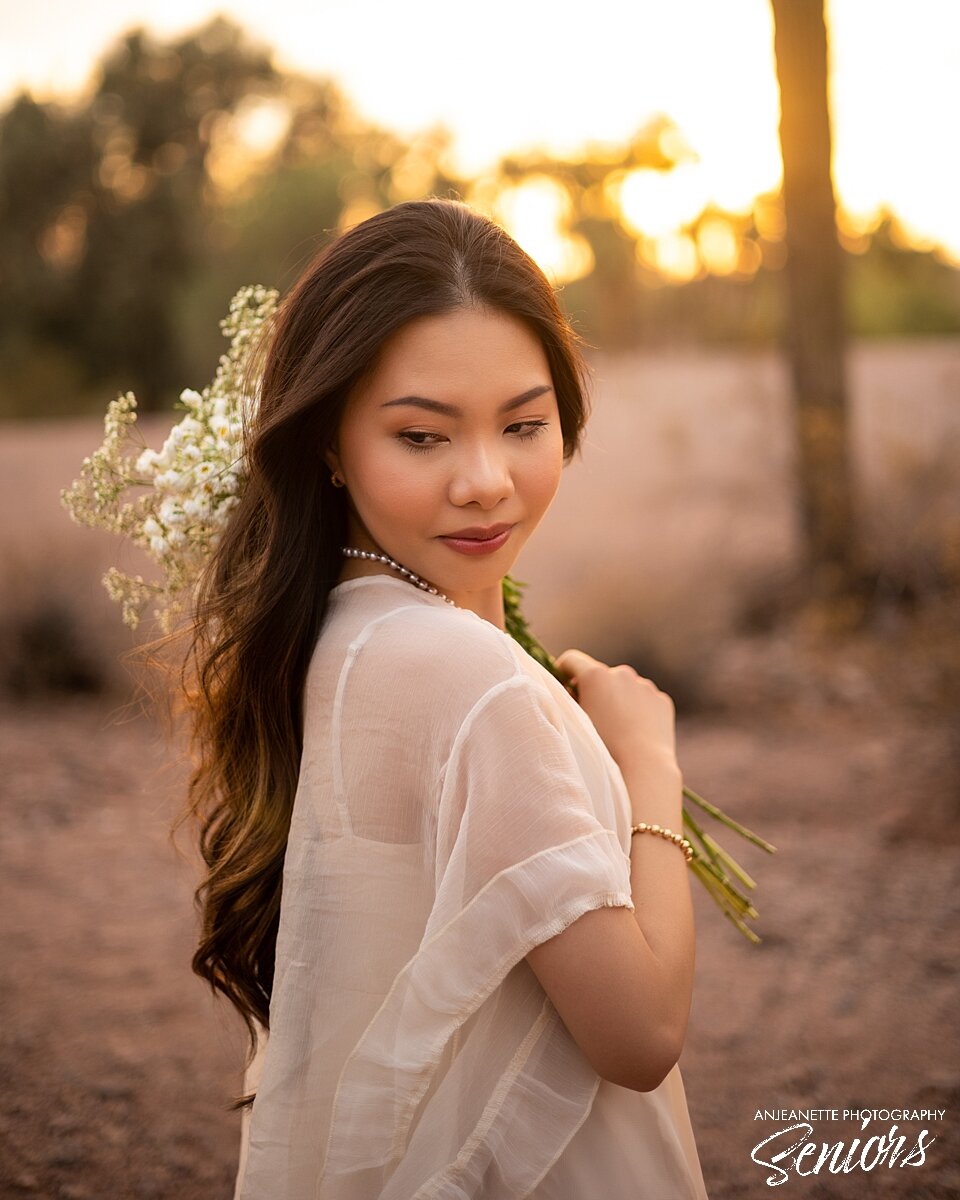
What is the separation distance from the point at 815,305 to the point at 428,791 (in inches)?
264

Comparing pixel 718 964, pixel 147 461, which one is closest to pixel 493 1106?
pixel 147 461

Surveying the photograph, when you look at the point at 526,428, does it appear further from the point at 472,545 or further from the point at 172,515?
the point at 172,515

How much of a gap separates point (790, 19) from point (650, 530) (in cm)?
427

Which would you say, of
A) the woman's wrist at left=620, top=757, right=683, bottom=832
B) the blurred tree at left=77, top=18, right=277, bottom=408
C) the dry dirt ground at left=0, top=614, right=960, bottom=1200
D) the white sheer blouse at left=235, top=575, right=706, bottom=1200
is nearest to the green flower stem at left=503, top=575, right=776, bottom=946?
the woman's wrist at left=620, top=757, right=683, bottom=832

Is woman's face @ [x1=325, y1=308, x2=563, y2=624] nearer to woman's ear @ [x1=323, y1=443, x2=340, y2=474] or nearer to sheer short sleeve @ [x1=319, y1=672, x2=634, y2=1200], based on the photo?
woman's ear @ [x1=323, y1=443, x2=340, y2=474]

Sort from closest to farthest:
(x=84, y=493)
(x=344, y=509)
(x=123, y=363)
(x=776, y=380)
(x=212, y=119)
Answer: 1. (x=344, y=509)
2. (x=84, y=493)
3. (x=776, y=380)
4. (x=123, y=363)
5. (x=212, y=119)

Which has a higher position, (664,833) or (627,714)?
(627,714)

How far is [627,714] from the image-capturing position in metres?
1.86

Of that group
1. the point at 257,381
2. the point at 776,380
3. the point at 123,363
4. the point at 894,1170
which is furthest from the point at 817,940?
the point at 123,363

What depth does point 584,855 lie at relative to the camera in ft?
4.50

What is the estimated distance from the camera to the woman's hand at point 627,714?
1.80 metres

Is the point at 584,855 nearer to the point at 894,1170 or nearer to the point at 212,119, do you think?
the point at 894,1170

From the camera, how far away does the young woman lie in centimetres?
138

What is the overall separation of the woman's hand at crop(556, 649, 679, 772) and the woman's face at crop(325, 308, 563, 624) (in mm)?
372
